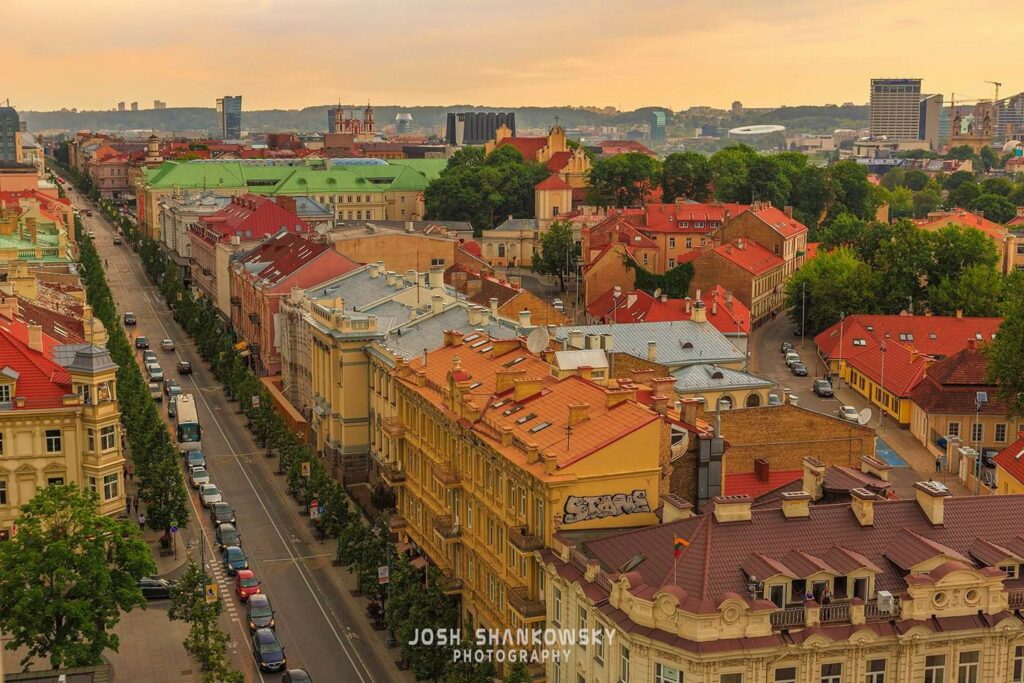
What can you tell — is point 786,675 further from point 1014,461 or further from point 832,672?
point 1014,461

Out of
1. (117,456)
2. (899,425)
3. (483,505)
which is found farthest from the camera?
(899,425)

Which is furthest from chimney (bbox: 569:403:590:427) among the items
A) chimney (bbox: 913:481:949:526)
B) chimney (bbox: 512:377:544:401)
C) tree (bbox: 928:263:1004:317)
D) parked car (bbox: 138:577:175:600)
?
tree (bbox: 928:263:1004:317)

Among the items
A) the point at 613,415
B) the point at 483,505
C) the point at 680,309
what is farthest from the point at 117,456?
the point at 680,309

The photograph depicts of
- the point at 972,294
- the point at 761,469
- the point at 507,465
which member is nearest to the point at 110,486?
the point at 507,465

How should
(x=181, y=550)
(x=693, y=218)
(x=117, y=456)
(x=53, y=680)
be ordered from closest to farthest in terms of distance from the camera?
(x=53, y=680)
(x=117, y=456)
(x=181, y=550)
(x=693, y=218)

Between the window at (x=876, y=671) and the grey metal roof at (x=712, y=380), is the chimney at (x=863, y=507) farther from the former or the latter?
the grey metal roof at (x=712, y=380)

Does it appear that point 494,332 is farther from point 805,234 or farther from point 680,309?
point 805,234
